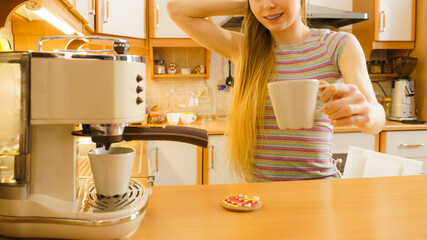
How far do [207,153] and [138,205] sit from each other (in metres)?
1.80

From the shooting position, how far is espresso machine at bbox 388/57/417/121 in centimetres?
283

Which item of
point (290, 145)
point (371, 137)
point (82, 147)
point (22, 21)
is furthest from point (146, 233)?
point (371, 137)

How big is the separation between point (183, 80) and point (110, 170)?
7.76 ft

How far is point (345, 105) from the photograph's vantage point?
735 millimetres

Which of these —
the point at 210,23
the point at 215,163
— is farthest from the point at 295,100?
the point at 215,163

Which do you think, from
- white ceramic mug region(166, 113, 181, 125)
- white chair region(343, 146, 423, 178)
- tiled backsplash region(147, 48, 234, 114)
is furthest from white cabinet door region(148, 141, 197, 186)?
white chair region(343, 146, 423, 178)

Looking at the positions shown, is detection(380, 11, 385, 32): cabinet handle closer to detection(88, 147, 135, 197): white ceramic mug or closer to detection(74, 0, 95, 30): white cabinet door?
detection(74, 0, 95, 30): white cabinet door

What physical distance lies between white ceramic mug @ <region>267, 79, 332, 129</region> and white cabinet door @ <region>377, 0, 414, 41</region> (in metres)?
2.45

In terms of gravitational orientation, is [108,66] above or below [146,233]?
above

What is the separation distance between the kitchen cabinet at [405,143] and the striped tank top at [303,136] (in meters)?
1.59

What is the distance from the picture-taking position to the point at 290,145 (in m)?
1.16

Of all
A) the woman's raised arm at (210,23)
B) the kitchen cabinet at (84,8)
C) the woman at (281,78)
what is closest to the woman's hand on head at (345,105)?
the woman at (281,78)

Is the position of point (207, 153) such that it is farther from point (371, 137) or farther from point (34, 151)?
point (34, 151)

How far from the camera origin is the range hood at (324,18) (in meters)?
2.53
